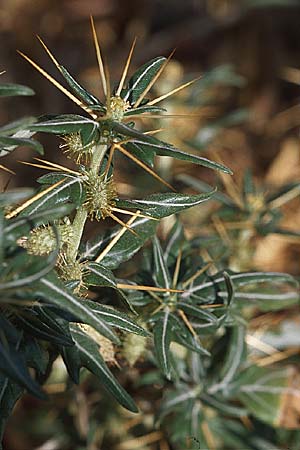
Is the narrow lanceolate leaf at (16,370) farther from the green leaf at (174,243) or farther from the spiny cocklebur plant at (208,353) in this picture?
the green leaf at (174,243)

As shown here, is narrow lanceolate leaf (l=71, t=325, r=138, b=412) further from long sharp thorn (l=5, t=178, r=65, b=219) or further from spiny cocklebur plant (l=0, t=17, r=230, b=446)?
long sharp thorn (l=5, t=178, r=65, b=219)

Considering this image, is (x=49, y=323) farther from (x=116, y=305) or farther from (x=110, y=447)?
(x=110, y=447)

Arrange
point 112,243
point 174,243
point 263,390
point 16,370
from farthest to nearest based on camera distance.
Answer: point 263,390 < point 174,243 < point 112,243 < point 16,370

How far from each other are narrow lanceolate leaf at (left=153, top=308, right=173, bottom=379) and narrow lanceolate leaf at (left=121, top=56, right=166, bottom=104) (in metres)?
0.30

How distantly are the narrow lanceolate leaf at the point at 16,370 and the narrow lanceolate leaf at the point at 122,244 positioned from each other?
24 cm

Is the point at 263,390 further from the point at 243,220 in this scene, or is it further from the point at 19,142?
the point at 19,142

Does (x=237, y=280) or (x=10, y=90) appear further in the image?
(x=237, y=280)

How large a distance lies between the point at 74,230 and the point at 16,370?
22 centimetres

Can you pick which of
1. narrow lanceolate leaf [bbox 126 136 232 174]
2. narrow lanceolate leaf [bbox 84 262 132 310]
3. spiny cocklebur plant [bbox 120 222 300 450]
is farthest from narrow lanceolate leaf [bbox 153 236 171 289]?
narrow lanceolate leaf [bbox 126 136 232 174]

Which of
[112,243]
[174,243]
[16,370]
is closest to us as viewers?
[16,370]

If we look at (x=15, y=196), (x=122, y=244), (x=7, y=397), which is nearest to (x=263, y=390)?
(x=122, y=244)

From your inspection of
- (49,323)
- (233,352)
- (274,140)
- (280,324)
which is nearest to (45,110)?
(274,140)

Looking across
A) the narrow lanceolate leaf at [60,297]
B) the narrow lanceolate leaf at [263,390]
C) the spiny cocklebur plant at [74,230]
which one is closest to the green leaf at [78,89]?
the spiny cocklebur plant at [74,230]

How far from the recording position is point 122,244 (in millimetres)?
920
